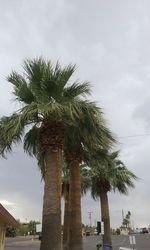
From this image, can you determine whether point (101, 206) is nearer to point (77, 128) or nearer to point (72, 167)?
point (72, 167)

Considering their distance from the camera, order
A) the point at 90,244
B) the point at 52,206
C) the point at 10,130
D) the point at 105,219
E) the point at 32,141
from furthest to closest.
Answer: the point at 90,244
the point at 105,219
the point at 32,141
the point at 10,130
the point at 52,206

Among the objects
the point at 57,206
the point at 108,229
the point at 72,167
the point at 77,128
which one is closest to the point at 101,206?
the point at 108,229

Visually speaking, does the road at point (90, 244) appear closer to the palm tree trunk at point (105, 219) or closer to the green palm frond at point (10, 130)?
the palm tree trunk at point (105, 219)

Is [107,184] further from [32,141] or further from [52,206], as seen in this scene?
[52,206]

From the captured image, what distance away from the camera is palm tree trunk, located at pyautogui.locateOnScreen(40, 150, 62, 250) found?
1132cm

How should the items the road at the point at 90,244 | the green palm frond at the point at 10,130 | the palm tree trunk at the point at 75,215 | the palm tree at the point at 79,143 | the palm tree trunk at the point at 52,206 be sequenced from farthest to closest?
the road at the point at 90,244 < the palm tree trunk at the point at 75,215 < the palm tree at the point at 79,143 < the green palm frond at the point at 10,130 < the palm tree trunk at the point at 52,206

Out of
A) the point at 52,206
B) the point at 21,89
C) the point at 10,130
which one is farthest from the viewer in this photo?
the point at 21,89

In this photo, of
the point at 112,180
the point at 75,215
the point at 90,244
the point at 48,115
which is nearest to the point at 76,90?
the point at 48,115

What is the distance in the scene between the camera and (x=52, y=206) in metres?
11.8

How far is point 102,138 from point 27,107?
10.2ft

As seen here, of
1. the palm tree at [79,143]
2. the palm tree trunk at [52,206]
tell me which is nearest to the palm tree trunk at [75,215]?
the palm tree at [79,143]

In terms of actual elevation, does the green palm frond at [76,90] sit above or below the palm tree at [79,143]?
above

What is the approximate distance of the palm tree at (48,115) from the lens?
12156mm

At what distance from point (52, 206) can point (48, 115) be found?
126 inches
